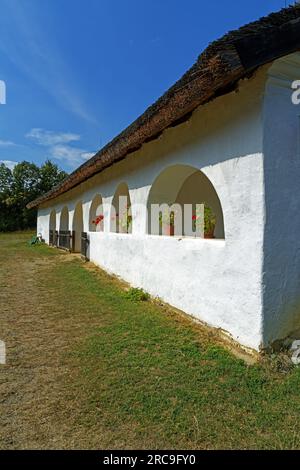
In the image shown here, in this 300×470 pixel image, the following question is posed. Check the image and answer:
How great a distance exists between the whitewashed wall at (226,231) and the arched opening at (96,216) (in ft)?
13.5

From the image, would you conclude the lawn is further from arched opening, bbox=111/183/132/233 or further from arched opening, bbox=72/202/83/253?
arched opening, bbox=72/202/83/253

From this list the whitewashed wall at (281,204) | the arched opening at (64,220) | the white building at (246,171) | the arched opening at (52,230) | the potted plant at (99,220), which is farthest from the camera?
the arched opening at (52,230)

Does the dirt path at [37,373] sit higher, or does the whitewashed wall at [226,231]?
the whitewashed wall at [226,231]

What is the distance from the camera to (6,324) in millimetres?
Result: 3816

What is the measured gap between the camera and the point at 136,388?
2.36m

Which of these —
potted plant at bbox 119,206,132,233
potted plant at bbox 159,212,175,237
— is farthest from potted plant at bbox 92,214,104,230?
potted plant at bbox 159,212,175,237

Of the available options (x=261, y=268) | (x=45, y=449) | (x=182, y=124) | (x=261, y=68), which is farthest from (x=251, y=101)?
(x=45, y=449)

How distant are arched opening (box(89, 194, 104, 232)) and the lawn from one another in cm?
513

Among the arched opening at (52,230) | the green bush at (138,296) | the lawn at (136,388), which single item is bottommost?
the lawn at (136,388)

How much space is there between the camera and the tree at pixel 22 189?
3328cm

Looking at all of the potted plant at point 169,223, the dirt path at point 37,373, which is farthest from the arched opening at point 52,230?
the potted plant at point 169,223

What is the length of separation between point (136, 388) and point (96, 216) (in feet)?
25.5

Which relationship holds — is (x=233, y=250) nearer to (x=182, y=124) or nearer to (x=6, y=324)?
(x=182, y=124)

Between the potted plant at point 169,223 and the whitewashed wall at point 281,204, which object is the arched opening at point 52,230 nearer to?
the potted plant at point 169,223
